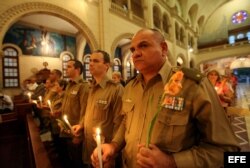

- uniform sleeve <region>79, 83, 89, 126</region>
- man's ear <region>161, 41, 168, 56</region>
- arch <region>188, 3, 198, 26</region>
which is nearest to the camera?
man's ear <region>161, 41, 168, 56</region>

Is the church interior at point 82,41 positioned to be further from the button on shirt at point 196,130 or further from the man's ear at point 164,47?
the button on shirt at point 196,130

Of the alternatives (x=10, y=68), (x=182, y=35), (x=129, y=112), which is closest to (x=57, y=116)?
(x=129, y=112)

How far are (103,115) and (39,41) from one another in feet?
34.8

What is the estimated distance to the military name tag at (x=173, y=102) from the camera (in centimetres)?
109

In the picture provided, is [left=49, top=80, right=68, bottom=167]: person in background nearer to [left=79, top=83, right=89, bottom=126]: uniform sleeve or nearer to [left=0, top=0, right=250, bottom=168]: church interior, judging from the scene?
[left=0, top=0, right=250, bottom=168]: church interior

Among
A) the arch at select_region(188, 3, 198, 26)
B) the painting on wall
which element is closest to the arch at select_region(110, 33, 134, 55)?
the painting on wall

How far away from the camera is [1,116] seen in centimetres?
317

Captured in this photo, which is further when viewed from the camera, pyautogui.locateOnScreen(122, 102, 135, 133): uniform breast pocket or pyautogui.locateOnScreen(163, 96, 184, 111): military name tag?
pyautogui.locateOnScreen(122, 102, 135, 133): uniform breast pocket

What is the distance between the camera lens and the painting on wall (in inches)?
403

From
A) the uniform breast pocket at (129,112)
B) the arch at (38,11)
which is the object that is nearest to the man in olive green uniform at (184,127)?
the uniform breast pocket at (129,112)

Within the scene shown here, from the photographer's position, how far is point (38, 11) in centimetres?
662

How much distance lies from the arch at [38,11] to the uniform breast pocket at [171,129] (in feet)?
20.9

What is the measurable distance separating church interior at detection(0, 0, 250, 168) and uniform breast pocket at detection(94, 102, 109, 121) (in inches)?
26.6

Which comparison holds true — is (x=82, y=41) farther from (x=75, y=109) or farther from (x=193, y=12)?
(x=193, y=12)
